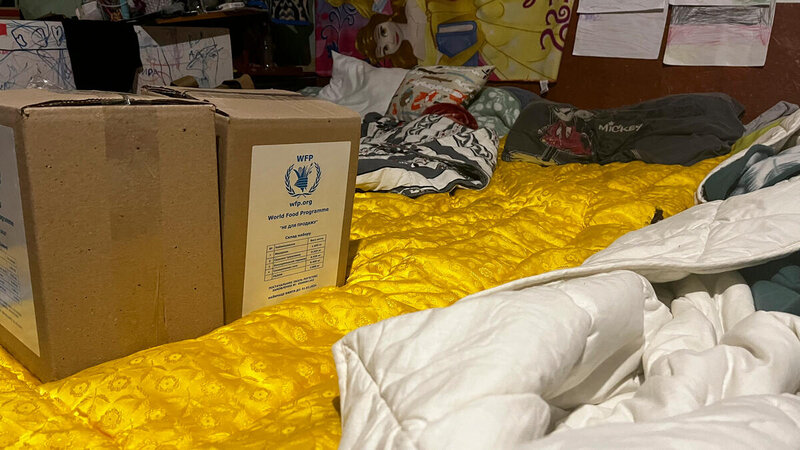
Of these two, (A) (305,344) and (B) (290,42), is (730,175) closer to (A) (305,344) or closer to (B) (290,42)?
(A) (305,344)

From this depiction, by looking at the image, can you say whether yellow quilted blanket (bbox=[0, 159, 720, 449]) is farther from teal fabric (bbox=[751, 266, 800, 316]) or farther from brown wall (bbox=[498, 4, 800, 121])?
brown wall (bbox=[498, 4, 800, 121])

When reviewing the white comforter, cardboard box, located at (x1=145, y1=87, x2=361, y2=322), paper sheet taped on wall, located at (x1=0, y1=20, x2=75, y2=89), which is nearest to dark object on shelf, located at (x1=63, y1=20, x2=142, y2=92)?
paper sheet taped on wall, located at (x1=0, y1=20, x2=75, y2=89)

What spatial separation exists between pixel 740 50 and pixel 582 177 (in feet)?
2.77

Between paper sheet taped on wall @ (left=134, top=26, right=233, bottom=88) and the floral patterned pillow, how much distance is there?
1.02m

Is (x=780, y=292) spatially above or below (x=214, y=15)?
below

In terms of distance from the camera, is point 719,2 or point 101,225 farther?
point 719,2

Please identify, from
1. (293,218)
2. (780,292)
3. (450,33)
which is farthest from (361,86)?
(780,292)

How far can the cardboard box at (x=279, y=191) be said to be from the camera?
2.29 ft

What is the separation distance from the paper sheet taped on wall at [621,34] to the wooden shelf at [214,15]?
1578 mm

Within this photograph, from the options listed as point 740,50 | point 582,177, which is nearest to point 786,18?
point 740,50

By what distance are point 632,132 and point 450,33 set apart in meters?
1.19

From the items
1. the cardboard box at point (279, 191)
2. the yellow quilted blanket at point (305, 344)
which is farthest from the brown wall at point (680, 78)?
the cardboard box at point (279, 191)

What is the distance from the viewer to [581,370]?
441mm

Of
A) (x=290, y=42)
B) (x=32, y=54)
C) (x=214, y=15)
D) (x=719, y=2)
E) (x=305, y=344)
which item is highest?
(x=719, y=2)
